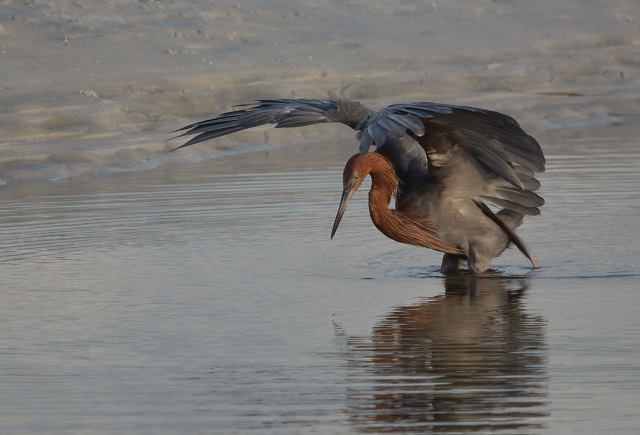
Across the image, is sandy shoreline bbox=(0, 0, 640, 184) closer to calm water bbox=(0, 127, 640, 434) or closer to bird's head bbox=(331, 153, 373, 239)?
calm water bbox=(0, 127, 640, 434)

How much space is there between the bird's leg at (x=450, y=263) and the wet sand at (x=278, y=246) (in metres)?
0.09

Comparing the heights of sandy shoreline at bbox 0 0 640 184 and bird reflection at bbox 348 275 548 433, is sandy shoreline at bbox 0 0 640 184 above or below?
above

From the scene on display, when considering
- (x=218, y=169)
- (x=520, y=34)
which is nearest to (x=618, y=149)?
(x=218, y=169)

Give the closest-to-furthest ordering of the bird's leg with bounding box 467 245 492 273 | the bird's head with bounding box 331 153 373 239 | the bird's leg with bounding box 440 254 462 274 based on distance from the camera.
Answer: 1. the bird's head with bounding box 331 153 373 239
2. the bird's leg with bounding box 467 245 492 273
3. the bird's leg with bounding box 440 254 462 274

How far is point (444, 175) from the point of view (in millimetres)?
8078

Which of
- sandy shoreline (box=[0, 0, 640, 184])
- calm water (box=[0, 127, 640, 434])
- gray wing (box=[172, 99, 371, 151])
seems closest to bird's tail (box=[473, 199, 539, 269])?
calm water (box=[0, 127, 640, 434])

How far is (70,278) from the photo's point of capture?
795 cm

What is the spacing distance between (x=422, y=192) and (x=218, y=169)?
4.59 metres

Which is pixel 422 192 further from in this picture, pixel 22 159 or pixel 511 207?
pixel 22 159

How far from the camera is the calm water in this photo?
5.32m

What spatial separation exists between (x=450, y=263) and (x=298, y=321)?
1.77 metres

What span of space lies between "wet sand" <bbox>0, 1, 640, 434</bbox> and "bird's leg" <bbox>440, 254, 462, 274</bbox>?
9cm

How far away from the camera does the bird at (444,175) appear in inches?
303

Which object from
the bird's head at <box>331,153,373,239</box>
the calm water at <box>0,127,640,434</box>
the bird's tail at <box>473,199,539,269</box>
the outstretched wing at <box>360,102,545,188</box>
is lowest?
the calm water at <box>0,127,640,434</box>
